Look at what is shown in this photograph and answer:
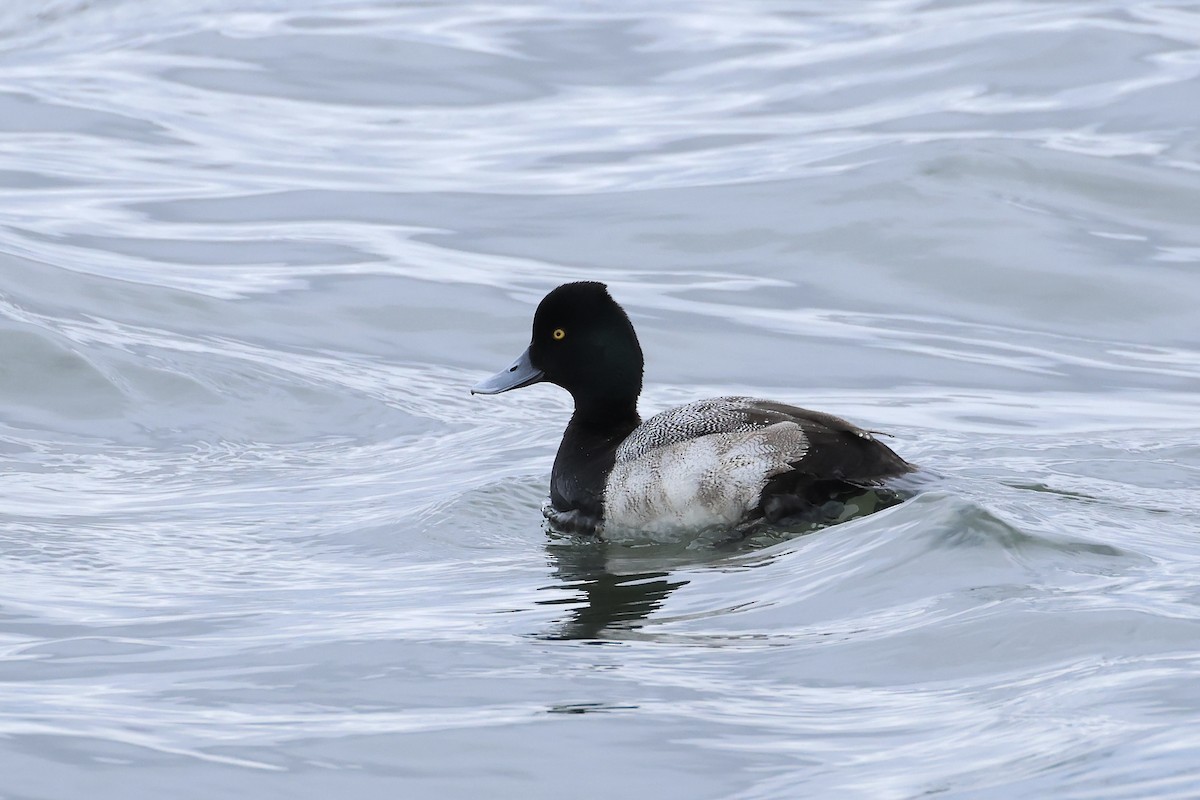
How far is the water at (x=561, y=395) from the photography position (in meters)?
4.95

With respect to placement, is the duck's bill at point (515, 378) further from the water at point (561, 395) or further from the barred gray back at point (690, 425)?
the barred gray back at point (690, 425)

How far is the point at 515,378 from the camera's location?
8344mm

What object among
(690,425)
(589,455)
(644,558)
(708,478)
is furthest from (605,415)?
(644,558)

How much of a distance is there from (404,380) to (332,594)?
13.8ft

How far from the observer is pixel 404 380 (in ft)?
35.3

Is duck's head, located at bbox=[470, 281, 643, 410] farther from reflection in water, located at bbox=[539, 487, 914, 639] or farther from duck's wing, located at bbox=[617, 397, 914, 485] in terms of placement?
reflection in water, located at bbox=[539, 487, 914, 639]

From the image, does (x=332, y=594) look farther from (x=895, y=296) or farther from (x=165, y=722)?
(x=895, y=296)

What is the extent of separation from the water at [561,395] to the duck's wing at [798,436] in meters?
0.32

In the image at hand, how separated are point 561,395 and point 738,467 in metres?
3.56

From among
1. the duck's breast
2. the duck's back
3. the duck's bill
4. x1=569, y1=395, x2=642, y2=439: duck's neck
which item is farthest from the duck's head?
the duck's breast

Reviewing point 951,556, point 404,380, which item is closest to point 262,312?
point 404,380

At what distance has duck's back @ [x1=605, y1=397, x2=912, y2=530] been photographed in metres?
7.09

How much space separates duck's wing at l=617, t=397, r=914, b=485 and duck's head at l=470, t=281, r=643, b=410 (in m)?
0.43

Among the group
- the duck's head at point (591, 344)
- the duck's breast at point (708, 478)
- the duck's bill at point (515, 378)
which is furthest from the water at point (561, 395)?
the duck's head at point (591, 344)
